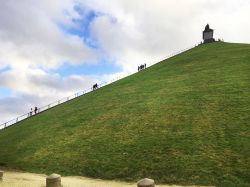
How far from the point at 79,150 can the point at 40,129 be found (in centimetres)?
1483

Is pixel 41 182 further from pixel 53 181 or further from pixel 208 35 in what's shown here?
pixel 208 35

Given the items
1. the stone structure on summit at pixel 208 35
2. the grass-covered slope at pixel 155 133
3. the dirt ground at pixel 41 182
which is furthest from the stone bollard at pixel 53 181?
the stone structure on summit at pixel 208 35

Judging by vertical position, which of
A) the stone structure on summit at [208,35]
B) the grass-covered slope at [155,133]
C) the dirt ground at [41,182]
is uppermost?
the stone structure on summit at [208,35]

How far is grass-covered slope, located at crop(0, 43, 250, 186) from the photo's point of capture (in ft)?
119

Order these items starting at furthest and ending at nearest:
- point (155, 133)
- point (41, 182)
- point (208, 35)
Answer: point (208, 35) < point (155, 133) < point (41, 182)

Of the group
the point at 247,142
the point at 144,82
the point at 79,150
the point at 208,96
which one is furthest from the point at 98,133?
the point at 144,82

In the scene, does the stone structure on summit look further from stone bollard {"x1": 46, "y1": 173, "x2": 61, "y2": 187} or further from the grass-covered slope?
stone bollard {"x1": 46, "y1": 173, "x2": 61, "y2": 187}

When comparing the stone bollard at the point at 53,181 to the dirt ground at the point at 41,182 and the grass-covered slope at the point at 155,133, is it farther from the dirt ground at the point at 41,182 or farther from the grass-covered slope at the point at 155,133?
the grass-covered slope at the point at 155,133

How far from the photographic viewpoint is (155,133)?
44656mm

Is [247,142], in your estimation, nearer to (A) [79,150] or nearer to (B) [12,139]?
(A) [79,150]

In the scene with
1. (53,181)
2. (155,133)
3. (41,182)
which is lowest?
(41,182)

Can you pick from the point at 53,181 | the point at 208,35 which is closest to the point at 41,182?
the point at 53,181

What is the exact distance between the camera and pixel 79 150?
44.9 m

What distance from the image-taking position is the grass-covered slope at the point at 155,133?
3619 centimetres
